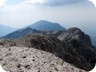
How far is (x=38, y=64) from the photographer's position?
8.77 m

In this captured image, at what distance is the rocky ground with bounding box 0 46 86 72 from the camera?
329 inches

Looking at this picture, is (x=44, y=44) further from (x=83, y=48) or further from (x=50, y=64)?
(x=83, y=48)

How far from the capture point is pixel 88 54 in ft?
229

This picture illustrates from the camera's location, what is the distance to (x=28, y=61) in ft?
29.0

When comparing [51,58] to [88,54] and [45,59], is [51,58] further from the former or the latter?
[88,54]

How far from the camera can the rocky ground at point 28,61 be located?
27.4ft

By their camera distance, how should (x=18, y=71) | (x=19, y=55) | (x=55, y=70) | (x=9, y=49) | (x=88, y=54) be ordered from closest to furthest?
1. (x=18, y=71)
2. (x=55, y=70)
3. (x=19, y=55)
4. (x=9, y=49)
5. (x=88, y=54)

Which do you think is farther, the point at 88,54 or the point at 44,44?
the point at 88,54

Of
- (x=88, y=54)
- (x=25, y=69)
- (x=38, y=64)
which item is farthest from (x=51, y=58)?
(x=88, y=54)

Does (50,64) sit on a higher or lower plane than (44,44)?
higher

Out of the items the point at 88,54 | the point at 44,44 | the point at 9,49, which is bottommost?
the point at 88,54

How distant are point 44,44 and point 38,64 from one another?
29737mm

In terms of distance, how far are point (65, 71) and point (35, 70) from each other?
1.11 metres

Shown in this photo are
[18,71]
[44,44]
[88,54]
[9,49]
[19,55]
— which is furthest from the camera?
[88,54]
